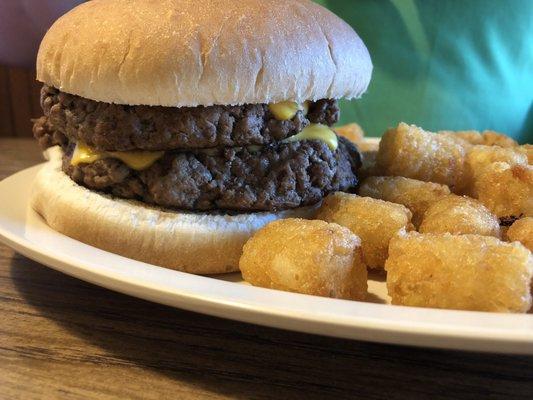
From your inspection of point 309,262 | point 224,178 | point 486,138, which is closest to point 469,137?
point 486,138

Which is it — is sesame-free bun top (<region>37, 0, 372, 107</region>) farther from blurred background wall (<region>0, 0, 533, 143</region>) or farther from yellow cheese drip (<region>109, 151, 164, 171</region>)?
blurred background wall (<region>0, 0, 533, 143</region>)

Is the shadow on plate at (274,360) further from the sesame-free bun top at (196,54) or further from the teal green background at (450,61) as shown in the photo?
the teal green background at (450,61)

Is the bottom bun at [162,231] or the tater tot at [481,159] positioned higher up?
the tater tot at [481,159]

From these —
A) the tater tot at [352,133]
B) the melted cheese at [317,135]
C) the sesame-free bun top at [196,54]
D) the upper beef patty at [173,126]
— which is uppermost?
the sesame-free bun top at [196,54]

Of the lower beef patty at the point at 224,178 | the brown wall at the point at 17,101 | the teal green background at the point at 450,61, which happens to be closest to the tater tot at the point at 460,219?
the lower beef patty at the point at 224,178

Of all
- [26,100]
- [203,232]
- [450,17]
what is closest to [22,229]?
[203,232]

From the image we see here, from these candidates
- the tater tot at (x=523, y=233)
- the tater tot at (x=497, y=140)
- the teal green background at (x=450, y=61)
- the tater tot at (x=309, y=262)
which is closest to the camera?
the tater tot at (x=309, y=262)

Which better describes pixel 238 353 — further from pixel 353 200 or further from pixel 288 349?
pixel 353 200
